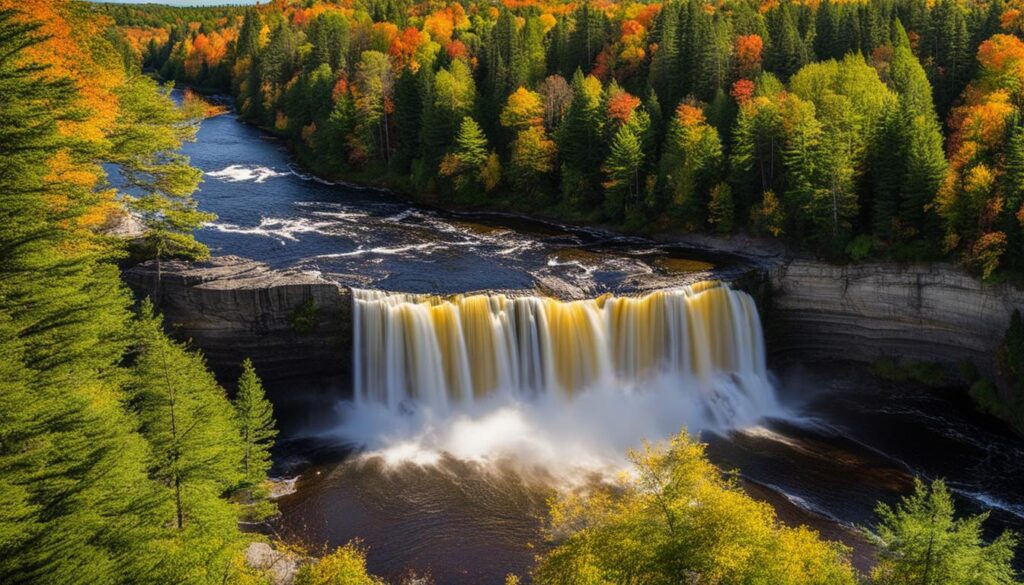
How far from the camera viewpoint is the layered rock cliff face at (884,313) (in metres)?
39.1

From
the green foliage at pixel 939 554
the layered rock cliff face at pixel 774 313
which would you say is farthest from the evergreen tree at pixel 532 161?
the green foliage at pixel 939 554

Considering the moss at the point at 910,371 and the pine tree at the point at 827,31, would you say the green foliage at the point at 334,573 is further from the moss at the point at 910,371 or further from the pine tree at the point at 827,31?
the pine tree at the point at 827,31

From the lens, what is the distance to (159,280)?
37188 mm

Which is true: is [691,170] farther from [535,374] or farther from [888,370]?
[535,374]

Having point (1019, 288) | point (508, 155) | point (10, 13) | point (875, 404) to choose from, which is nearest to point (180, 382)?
point (10, 13)

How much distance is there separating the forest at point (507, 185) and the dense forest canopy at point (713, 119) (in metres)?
0.23

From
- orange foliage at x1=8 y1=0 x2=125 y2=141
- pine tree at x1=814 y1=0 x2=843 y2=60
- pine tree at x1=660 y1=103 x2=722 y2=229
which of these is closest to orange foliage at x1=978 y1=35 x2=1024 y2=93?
pine tree at x1=814 y1=0 x2=843 y2=60

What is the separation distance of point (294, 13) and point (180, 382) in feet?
405

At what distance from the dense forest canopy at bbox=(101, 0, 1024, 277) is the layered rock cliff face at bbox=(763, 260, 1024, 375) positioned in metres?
1.41

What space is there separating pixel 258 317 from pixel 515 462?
14648 mm

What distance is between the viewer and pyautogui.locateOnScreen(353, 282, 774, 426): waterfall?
126 feet

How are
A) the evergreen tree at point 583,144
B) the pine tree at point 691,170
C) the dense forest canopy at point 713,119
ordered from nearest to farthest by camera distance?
the dense forest canopy at point 713,119 < the pine tree at point 691,170 < the evergreen tree at point 583,144

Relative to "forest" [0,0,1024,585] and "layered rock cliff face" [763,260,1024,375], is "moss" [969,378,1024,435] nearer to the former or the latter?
"layered rock cliff face" [763,260,1024,375]

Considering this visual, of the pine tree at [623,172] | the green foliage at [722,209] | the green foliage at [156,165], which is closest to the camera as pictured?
the green foliage at [156,165]
